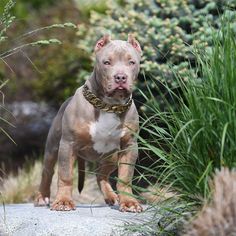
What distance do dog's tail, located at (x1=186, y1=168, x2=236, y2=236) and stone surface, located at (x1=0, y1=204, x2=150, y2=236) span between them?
1.39 m

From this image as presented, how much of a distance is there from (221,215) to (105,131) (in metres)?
2.21

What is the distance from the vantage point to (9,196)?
338 inches

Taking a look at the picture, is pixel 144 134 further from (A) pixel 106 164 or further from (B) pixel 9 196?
(B) pixel 9 196

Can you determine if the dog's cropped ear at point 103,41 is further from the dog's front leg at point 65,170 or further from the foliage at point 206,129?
the foliage at point 206,129

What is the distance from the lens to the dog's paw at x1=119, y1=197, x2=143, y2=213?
587cm

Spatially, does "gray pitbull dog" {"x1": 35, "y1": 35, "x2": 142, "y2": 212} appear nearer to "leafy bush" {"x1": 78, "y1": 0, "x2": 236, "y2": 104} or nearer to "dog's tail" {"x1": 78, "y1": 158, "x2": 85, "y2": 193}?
"dog's tail" {"x1": 78, "y1": 158, "x2": 85, "y2": 193}

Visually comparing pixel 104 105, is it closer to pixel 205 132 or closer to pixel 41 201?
pixel 41 201

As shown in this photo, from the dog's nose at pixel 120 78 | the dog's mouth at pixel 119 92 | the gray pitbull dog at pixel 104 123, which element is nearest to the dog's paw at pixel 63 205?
the gray pitbull dog at pixel 104 123

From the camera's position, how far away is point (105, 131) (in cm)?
605

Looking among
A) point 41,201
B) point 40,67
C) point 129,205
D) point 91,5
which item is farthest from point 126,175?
point 91,5

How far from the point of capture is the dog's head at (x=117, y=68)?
19.1 feet

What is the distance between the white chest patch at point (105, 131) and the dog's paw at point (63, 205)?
47 cm

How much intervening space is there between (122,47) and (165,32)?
2.11 meters

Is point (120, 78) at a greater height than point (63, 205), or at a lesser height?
greater
